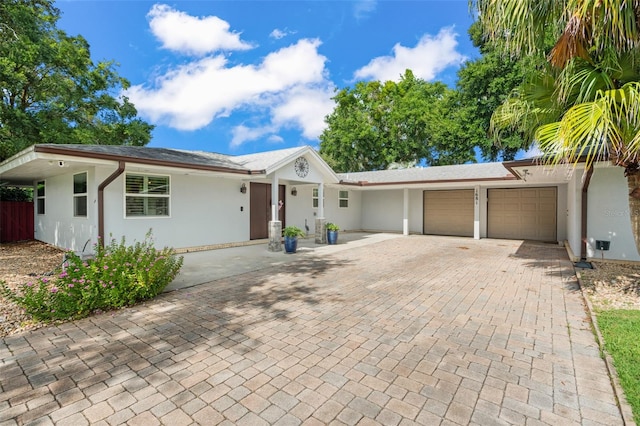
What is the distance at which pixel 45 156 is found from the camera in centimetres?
620

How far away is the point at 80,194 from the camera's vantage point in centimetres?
901

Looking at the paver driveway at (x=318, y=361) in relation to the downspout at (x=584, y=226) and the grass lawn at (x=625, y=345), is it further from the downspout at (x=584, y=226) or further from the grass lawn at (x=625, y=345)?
the downspout at (x=584, y=226)

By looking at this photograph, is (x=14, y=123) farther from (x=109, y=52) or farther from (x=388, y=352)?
(x=388, y=352)

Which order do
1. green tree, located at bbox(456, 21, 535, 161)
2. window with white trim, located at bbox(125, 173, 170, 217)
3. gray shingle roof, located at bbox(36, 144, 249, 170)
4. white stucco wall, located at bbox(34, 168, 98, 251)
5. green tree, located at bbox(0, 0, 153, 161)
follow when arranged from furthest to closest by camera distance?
green tree, located at bbox(456, 21, 535, 161), green tree, located at bbox(0, 0, 153, 161), window with white trim, located at bbox(125, 173, 170, 217), white stucco wall, located at bbox(34, 168, 98, 251), gray shingle roof, located at bbox(36, 144, 249, 170)

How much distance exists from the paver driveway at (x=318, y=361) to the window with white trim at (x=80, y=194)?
553 centimetres

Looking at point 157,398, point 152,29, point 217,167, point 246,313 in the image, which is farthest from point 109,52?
point 157,398

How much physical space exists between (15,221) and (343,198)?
14.3m

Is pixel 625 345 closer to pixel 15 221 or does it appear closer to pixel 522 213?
pixel 522 213

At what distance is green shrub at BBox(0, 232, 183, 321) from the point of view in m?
4.24

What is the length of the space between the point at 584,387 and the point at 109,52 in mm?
21332

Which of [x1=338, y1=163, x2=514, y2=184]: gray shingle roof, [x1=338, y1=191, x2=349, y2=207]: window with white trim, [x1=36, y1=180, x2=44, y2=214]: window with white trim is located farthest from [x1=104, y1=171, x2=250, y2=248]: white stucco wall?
[x1=36, y1=180, x2=44, y2=214]: window with white trim

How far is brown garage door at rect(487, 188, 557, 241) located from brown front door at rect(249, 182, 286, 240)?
9.93 m

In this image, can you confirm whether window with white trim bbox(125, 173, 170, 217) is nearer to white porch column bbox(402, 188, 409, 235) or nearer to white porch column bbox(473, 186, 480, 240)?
white porch column bbox(402, 188, 409, 235)

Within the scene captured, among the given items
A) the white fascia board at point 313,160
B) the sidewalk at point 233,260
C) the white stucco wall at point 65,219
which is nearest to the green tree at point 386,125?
the white fascia board at point 313,160
